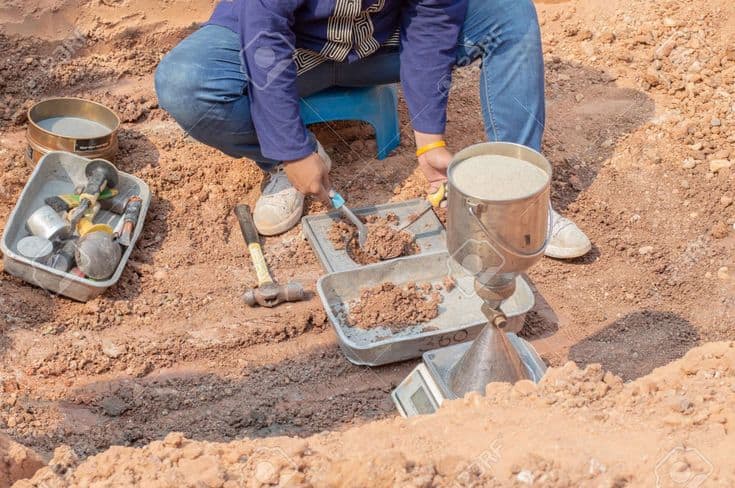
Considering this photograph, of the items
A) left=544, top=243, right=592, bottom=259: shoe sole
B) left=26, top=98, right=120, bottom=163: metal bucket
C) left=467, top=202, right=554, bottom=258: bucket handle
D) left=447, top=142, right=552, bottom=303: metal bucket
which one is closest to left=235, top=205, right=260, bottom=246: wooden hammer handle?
left=26, top=98, right=120, bottom=163: metal bucket

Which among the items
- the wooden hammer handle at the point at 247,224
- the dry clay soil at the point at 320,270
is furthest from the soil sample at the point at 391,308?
the wooden hammer handle at the point at 247,224

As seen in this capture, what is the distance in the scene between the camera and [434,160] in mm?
3266

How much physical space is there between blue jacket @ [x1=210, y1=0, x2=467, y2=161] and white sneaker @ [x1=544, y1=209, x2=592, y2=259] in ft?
2.13

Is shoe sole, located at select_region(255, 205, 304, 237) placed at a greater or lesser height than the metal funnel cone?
lesser

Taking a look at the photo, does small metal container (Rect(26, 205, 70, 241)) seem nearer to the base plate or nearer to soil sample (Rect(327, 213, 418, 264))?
soil sample (Rect(327, 213, 418, 264))

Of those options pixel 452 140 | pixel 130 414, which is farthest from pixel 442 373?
pixel 452 140

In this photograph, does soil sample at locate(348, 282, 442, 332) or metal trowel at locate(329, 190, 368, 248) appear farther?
metal trowel at locate(329, 190, 368, 248)

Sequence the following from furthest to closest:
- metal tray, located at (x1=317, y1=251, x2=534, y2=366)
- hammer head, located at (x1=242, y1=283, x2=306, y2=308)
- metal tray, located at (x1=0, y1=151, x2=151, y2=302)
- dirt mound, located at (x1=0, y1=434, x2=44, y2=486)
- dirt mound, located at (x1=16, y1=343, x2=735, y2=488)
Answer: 1. hammer head, located at (x1=242, y1=283, x2=306, y2=308)
2. metal tray, located at (x1=0, y1=151, x2=151, y2=302)
3. metal tray, located at (x1=317, y1=251, x2=534, y2=366)
4. dirt mound, located at (x1=0, y1=434, x2=44, y2=486)
5. dirt mound, located at (x1=16, y1=343, x2=735, y2=488)

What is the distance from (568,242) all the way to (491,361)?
3.47 ft

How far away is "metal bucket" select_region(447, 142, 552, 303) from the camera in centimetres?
207

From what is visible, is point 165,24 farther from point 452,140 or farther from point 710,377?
point 710,377

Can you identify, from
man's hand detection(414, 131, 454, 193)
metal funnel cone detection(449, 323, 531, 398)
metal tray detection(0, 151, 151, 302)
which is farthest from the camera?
man's hand detection(414, 131, 454, 193)

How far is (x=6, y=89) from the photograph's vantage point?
415 cm

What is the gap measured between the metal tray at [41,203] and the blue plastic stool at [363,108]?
81cm
